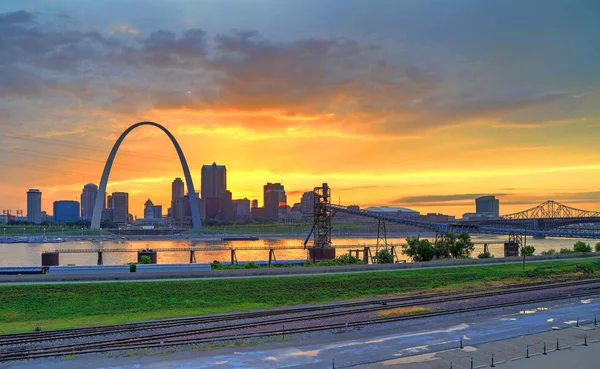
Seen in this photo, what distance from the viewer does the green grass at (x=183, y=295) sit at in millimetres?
28344

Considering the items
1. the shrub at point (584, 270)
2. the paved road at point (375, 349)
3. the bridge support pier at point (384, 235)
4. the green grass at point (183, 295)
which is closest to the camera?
the paved road at point (375, 349)

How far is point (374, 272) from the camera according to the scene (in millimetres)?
43281

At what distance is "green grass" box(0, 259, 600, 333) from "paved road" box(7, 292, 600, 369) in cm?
857

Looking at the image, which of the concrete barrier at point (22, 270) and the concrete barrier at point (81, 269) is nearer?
the concrete barrier at point (81, 269)

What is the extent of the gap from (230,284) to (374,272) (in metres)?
13.5

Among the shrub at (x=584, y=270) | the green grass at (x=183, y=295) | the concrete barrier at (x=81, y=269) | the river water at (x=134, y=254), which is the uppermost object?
the concrete barrier at (x=81, y=269)

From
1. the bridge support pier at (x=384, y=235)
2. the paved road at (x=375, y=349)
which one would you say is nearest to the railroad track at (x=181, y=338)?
the paved road at (x=375, y=349)

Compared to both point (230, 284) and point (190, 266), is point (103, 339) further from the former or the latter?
point (190, 266)

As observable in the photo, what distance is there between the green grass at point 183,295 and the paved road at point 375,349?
857cm

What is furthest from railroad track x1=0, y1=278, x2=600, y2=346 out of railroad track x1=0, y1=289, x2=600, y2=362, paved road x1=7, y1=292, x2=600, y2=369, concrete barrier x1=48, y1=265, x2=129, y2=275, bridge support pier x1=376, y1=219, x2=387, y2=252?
bridge support pier x1=376, y1=219, x2=387, y2=252

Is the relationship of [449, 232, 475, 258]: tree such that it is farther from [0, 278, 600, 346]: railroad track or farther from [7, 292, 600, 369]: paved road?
[7, 292, 600, 369]: paved road

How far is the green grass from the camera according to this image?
28.3m

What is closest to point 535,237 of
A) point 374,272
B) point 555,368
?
point 374,272

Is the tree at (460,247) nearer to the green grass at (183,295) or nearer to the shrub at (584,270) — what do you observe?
the shrub at (584,270)
